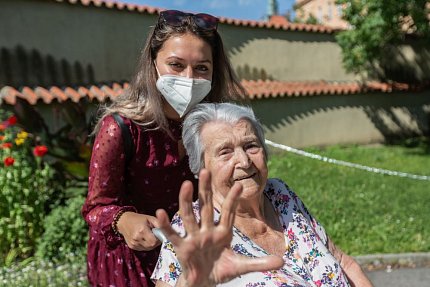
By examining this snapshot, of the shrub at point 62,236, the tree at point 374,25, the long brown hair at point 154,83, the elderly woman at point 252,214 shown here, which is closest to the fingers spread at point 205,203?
the elderly woman at point 252,214

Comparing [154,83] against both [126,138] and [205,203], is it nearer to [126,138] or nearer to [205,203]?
[126,138]

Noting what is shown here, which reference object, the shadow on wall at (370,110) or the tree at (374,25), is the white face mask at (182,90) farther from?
the tree at (374,25)

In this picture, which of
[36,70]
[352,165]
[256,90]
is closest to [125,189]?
[36,70]

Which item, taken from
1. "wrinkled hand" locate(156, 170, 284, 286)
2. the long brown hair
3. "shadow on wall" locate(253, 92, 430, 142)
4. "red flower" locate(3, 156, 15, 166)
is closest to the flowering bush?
"red flower" locate(3, 156, 15, 166)

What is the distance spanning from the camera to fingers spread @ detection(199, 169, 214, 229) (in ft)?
4.23

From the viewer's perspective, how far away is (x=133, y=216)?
1785 millimetres

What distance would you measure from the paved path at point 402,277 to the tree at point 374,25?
7.75m

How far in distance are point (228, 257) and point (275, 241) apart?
0.75m

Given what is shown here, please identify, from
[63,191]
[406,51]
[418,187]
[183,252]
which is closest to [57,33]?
[63,191]

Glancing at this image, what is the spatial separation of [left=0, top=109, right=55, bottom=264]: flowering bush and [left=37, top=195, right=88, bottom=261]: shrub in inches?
5.2

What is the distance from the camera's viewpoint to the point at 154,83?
2080 millimetres

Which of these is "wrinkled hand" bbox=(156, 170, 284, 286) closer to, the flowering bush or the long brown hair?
the long brown hair

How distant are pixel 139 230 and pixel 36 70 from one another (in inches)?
287

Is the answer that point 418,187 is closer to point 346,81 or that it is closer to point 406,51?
point 346,81
